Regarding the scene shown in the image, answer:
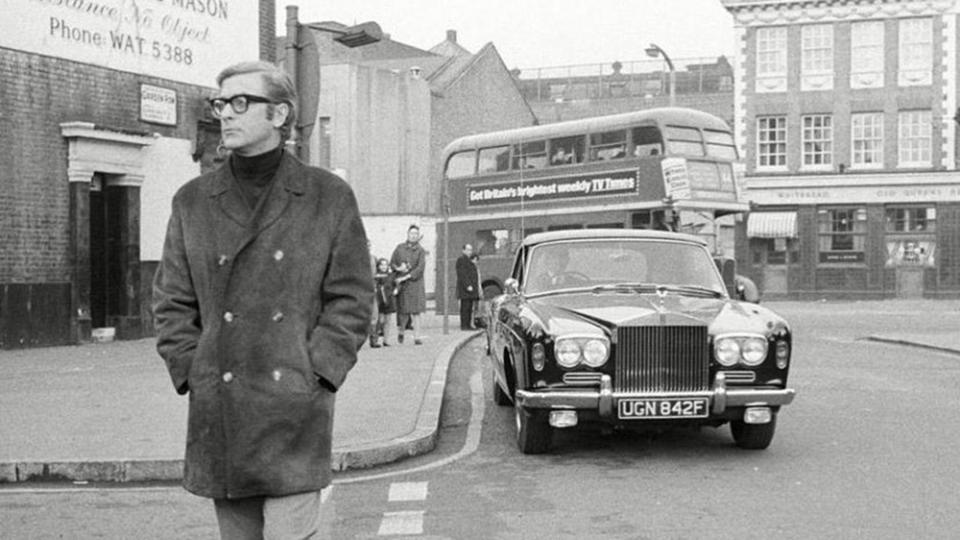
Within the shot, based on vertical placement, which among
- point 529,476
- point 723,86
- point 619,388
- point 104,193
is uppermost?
point 723,86

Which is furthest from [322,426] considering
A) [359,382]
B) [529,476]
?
[359,382]

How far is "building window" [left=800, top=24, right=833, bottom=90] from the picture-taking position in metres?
45.5

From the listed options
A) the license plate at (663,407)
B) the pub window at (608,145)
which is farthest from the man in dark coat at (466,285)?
the license plate at (663,407)

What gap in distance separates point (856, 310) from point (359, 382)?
25.8 metres

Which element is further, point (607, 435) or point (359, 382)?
point (359, 382)

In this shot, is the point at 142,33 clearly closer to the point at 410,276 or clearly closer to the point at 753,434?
the point at 410,276

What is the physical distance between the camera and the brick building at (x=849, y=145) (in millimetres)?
43875

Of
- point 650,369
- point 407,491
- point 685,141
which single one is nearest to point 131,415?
point 407,491

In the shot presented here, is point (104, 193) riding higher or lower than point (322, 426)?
higher

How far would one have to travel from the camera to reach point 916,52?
4456cm

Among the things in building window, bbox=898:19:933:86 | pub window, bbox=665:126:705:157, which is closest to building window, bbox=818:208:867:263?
building window, bbox=898:19:933:86

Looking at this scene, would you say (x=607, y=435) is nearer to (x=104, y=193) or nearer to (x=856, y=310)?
(x=104, y=193)

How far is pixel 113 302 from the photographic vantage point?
20547mm

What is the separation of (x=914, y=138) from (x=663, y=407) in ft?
129
